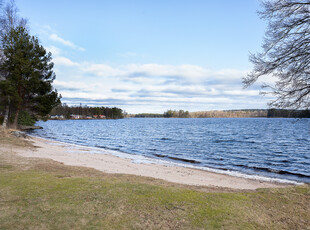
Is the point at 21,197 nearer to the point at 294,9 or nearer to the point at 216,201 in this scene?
the point at 216,201

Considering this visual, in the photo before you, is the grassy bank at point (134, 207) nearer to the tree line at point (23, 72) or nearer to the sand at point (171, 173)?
the sand at point (171, 173)

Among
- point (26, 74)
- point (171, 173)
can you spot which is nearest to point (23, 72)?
point (26, 74)

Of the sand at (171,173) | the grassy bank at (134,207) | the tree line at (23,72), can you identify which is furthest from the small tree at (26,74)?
the grassy bank at (134,207)

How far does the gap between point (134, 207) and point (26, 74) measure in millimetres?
31023

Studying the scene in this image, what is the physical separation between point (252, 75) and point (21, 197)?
853 centimetres

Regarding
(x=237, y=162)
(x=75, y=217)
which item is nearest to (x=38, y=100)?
(x=237, y=162)

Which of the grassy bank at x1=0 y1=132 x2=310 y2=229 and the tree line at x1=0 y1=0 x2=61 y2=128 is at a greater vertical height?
the tree line at x1=0 y1=0 x2=61 y2=128

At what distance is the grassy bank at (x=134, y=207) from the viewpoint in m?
4.55

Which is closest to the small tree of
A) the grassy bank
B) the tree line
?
the tree line

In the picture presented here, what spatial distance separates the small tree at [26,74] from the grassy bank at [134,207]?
84.4 ft

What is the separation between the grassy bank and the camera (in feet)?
14.9

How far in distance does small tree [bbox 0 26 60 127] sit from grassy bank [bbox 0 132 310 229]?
84.4 feet

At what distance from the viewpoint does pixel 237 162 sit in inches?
803

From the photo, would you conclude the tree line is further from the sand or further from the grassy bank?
the grassy bank
